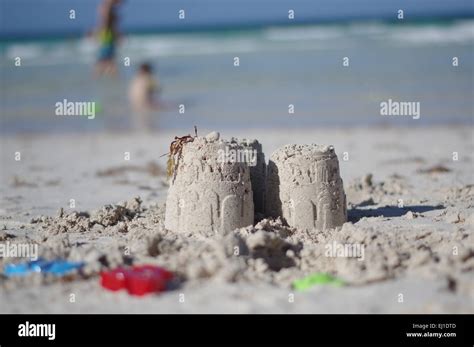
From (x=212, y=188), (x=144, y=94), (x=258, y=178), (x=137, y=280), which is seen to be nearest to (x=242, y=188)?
(x=212, y=188)

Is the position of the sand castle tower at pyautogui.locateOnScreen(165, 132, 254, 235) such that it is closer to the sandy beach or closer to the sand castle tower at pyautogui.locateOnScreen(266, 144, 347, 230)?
the sandy beach

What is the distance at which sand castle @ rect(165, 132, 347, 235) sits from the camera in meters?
5.32

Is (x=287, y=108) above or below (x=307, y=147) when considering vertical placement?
above

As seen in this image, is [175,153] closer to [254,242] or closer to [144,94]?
[254,242]

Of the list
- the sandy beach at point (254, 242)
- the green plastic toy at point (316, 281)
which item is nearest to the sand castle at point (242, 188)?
the sandy beach at point (254, 242)

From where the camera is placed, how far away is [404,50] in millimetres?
22453

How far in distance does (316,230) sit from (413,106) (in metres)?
8.36

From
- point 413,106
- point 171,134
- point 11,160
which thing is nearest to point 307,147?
point 11,160

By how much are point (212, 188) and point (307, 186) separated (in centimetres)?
71

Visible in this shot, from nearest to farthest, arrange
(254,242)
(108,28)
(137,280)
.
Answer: (137,280), (254,242), (108,28)

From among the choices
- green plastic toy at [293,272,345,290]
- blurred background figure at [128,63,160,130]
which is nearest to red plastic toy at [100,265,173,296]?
green plastic toy at [293,272,345,290]

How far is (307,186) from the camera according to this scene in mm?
5461
